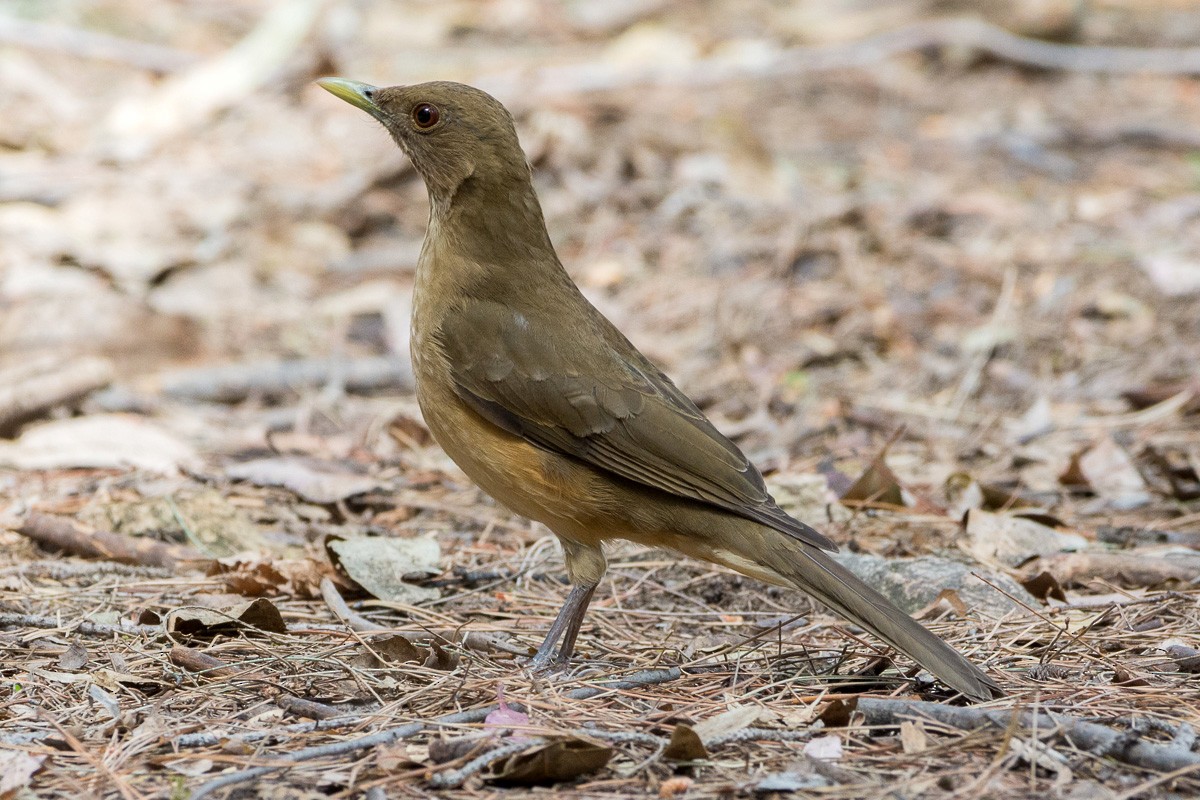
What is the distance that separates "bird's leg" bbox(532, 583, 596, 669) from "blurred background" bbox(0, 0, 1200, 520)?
1.97 metres

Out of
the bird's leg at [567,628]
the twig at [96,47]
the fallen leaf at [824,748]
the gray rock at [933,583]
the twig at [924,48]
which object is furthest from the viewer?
the twig at [924,48]

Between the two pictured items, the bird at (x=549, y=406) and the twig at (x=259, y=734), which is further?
the bird at (x=549, y=406)

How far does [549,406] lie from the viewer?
4.57m

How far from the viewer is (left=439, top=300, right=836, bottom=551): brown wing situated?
174 inches

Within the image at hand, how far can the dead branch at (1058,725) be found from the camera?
321 centimetres

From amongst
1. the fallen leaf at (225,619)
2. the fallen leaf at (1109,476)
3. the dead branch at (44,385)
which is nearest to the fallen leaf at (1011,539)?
the fallen leaf at (1109,476)

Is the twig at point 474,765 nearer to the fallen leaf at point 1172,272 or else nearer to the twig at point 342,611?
the twig at point 342,611

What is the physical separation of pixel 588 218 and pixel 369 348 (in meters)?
2.29

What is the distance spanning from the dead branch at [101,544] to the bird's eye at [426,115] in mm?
1829

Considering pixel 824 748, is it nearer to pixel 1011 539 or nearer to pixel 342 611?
pixel 342 611

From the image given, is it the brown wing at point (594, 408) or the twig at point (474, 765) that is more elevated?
the brown wing at point (594, 408)

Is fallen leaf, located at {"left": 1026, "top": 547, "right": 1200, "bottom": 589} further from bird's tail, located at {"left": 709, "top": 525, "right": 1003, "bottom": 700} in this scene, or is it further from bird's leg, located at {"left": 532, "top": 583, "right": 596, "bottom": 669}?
bird's leg, located at {"left": 532, "top": 583, "right": 596, "bottom": 669}

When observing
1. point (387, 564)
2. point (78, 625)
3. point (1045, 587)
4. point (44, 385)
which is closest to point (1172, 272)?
point (1045, 587)

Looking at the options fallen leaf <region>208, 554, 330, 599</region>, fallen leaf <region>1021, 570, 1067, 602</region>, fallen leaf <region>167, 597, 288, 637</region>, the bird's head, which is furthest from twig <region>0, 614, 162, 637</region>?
fallen leaf <region>1021, 570, 1067, 602</region>
